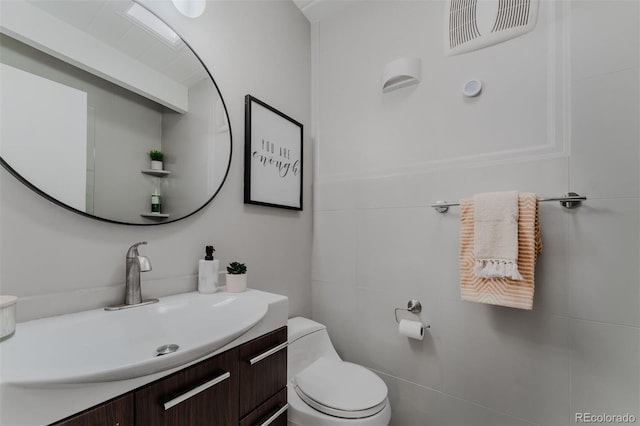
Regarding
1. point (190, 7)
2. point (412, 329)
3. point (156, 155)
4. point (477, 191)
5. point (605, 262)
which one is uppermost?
point (190, 7)

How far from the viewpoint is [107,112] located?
91 centimetres

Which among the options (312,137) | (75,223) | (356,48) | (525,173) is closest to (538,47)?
(525,173)

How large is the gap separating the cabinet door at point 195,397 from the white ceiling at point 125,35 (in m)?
1.03

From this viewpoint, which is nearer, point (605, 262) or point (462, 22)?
point (605, 262)

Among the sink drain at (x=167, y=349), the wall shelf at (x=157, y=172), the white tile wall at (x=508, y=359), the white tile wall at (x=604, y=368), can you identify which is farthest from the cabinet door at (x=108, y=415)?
the white tile wall at (x=604, y=368)

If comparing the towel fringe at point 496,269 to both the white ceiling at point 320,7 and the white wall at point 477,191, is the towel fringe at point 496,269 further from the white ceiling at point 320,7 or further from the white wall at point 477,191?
the white ceiling at point 320,7

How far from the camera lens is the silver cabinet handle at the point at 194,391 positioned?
23.6 inches

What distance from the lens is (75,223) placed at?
0.84 metres

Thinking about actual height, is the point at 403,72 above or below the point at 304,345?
above

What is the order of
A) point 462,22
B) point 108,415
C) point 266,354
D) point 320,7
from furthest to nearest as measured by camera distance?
1. point 320,7
2. point 462,22
3. point 266,354
4. point 108,415

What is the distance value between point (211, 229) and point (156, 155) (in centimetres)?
36

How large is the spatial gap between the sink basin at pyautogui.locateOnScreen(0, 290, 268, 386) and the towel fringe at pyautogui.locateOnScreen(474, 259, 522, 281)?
0.86 m

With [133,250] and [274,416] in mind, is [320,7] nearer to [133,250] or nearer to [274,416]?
[133,250]

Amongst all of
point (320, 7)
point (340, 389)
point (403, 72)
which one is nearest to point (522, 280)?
point (340, 389)
